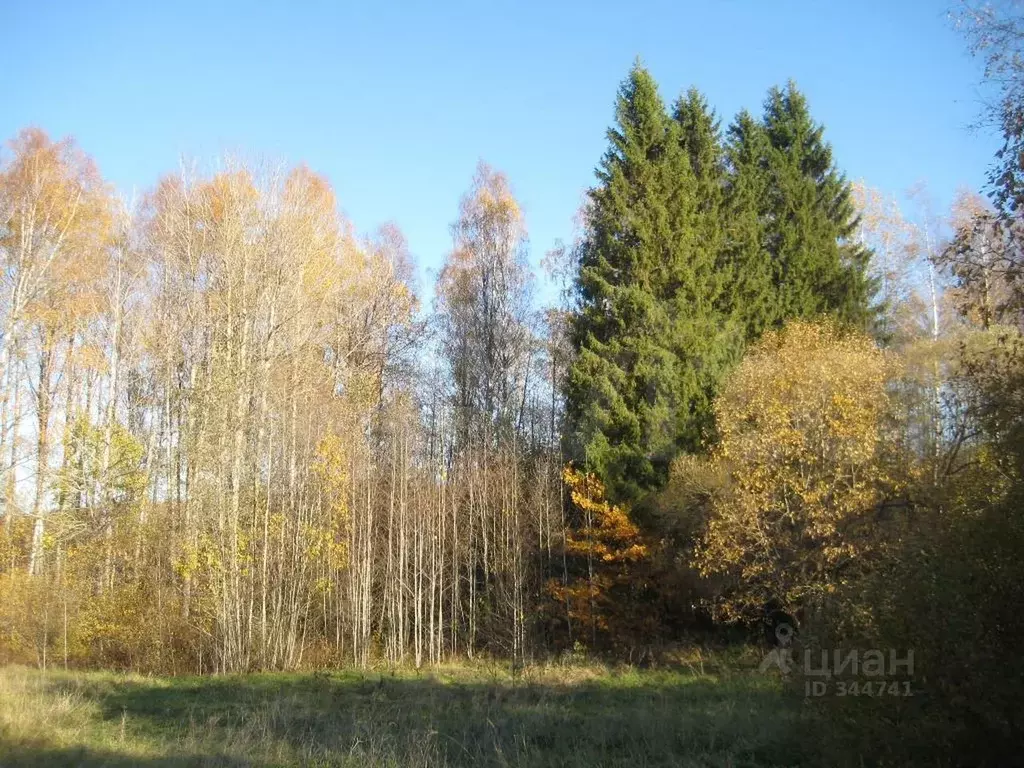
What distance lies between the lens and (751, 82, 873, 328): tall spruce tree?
26.3 m

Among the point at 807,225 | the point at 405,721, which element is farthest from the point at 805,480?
the point at 807,225

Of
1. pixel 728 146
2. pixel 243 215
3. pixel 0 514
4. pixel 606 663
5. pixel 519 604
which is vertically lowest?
pixel 606 663

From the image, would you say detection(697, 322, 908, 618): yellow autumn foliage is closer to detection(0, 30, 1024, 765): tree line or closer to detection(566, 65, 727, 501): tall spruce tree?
detection(0, 30, 1024, 765): tree line

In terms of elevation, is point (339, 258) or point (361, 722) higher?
point (339, 258)

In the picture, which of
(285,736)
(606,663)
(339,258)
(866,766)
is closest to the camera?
(866,766)

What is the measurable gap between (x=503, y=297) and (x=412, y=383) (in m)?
5.40

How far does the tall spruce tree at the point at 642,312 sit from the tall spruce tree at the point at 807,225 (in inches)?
128

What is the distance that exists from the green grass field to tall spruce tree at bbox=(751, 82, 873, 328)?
1345 cm

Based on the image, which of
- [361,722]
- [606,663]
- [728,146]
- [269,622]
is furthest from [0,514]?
[728,146]

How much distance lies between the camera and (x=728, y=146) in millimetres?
29234

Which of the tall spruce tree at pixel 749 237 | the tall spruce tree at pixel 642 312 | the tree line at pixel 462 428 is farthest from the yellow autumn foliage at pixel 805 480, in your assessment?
the tall spruce tree at pixel 749 237

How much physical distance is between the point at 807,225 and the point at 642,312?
329 inches

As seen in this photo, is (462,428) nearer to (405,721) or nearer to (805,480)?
(805,480)

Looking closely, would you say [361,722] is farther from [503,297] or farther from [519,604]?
[503,297]
